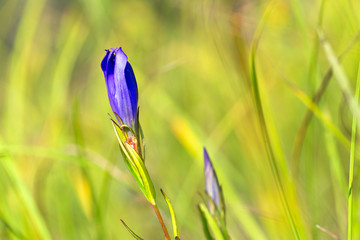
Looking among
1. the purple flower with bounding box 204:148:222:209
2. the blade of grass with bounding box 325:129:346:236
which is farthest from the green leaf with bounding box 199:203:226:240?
Result: the blade of grass with bounding box 325:129:346:236

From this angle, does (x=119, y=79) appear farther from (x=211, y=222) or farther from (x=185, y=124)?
(x=185, y=124)

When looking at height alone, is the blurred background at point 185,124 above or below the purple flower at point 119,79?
above

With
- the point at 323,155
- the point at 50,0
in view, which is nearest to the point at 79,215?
the point at 323,155

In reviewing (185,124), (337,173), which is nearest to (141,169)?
(337,173)

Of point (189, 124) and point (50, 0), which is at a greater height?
point (50, 0)

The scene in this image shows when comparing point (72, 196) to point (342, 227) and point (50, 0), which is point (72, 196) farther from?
point (50, 0)

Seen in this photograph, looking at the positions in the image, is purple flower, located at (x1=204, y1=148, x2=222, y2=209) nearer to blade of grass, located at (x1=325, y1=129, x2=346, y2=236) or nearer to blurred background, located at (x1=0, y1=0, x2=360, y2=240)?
blurred background, located at (x1=0, y1=0, x2=360, y2=240)

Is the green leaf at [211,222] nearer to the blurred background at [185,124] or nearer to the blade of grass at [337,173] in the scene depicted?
the blurred background at [185,124]

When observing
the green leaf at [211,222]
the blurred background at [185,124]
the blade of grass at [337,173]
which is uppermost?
the blurred background at [185,124]

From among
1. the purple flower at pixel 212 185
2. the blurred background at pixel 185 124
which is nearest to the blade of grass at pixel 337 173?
the blurred background at pixel 185 124
